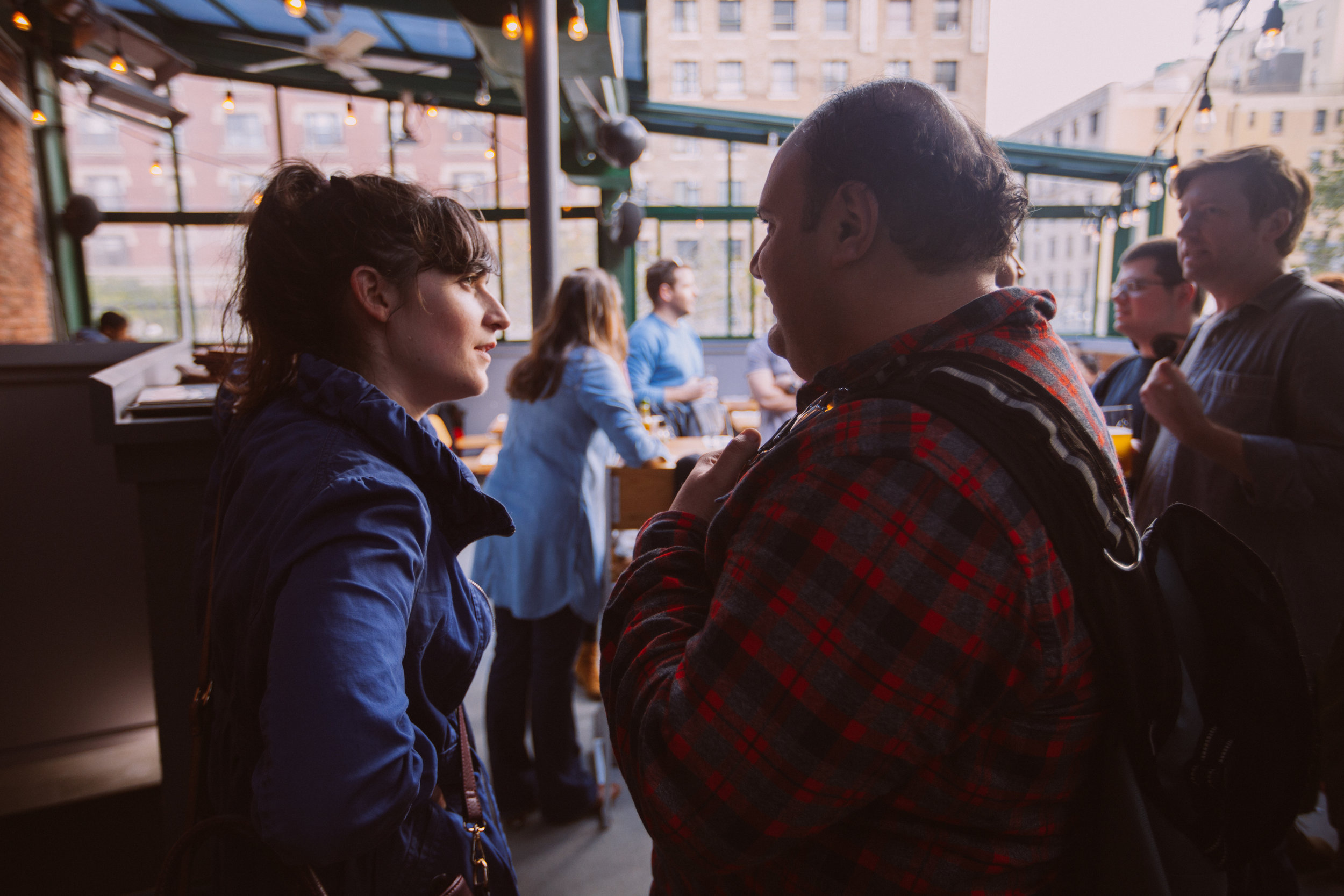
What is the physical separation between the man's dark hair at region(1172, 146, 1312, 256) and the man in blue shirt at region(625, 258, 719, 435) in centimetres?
229

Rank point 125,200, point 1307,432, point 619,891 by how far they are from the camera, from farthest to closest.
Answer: point 125,200
point 619,891
point 1307,432

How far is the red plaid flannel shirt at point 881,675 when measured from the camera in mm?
559

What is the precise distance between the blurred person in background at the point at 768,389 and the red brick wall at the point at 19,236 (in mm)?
8645

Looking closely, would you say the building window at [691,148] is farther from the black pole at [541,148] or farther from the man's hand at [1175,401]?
the man's hand at [1175,401]

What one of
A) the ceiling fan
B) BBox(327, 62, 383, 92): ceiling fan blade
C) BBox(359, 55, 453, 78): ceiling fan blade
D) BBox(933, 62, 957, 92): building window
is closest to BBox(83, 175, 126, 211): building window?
the ceiling fan

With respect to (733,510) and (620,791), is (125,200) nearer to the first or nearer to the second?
(620,791)

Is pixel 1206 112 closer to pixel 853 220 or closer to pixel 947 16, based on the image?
pixel 853 220

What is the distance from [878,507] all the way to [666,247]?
9.82 meters

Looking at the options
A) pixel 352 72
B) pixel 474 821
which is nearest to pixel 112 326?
pixel 352 72

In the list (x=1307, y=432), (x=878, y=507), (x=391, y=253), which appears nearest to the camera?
(x=878, y=507)

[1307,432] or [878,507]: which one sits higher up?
[878,507]

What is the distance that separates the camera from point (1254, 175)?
1838mm

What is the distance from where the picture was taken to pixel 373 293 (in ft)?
3.00

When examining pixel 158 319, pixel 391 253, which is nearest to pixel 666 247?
pixel 158 319
